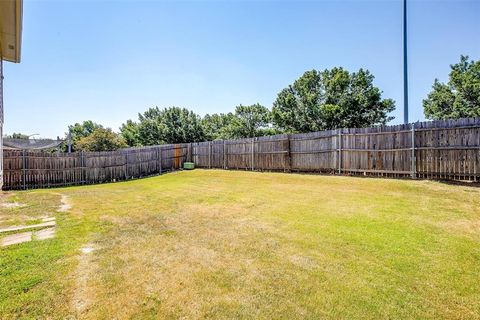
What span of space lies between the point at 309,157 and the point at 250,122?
72.4 feet

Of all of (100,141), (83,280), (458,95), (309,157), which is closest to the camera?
(83,280)

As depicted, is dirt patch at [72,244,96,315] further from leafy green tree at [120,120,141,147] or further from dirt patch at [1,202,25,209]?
leafy green tree at [120,120,141,147]

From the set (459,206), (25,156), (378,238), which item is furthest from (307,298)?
(25,156)

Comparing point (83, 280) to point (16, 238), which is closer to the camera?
point (83, 280)

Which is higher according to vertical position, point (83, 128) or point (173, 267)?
point (83, 128)

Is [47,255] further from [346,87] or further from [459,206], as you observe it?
[346,87]

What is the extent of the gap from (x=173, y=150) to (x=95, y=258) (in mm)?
16135

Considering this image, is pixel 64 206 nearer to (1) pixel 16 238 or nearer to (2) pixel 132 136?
(1) pixel 16 238

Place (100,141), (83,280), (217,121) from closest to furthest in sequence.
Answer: (83,280), (100,141), (217,121)

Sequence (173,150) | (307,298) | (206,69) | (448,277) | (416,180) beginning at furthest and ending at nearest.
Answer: (206,69) < (173,150) < (416,180) < (448,277) < (307,298)

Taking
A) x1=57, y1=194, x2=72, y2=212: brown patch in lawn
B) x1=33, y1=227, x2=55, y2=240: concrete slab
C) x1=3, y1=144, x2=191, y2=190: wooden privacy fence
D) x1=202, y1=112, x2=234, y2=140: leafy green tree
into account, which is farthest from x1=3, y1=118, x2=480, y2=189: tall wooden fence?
x1=202, y1=112, x2=234, y2=140: leafy green tree

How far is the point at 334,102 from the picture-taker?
23203 millimetres

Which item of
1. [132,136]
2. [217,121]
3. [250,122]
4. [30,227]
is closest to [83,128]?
[132,136]

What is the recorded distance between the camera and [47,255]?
338 centimetres
